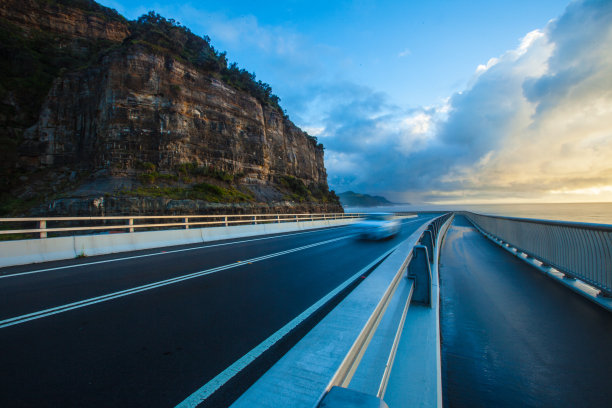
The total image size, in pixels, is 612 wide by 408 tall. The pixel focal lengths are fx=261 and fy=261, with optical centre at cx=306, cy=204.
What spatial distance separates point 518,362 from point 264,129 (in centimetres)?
5295

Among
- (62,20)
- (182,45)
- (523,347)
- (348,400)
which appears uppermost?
Result: (62,20)

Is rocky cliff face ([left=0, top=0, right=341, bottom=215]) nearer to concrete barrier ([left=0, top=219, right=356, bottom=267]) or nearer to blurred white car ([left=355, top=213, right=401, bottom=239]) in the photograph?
concrete barrier ([left=0, top=219, right=356, bottom=267])

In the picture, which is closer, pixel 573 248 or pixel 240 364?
pixel 240 364

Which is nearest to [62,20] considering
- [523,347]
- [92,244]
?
[92,244]

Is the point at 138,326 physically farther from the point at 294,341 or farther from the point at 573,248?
the point at 573,248

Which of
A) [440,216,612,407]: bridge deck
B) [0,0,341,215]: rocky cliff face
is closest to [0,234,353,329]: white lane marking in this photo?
[440,216,612,407]: bridge deck

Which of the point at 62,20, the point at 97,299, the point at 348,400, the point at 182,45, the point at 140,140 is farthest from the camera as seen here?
the point at 62,20

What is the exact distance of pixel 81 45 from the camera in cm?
4975

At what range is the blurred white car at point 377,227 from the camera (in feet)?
46.3

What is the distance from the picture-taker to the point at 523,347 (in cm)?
338

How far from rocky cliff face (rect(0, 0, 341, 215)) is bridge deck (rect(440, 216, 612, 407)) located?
3302cm

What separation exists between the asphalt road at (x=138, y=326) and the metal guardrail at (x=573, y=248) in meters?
4.90

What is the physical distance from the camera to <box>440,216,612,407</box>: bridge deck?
2.48 m

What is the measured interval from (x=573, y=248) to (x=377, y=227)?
27.7 feet
